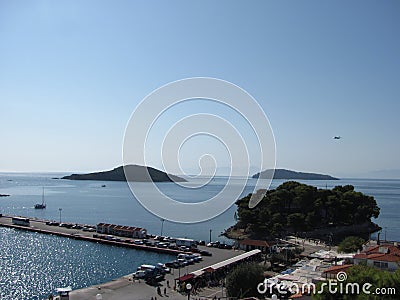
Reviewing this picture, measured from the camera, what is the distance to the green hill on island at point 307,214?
21.8 metres

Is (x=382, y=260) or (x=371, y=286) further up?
(x=371, y=286)

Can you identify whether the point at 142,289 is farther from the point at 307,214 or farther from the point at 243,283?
the point at 307,214

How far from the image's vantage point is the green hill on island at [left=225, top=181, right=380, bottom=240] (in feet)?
71.6

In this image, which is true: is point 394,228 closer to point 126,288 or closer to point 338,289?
point 126,288

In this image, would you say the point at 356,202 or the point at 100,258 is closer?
the point at 100,258

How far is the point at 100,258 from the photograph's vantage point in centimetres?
1734

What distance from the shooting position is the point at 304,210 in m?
24.0

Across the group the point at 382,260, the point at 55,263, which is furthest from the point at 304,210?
the point at 55,263

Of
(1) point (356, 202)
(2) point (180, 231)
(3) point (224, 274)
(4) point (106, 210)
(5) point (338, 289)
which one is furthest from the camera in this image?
(4) point (106, 210)

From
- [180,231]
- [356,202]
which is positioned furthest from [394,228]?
[180,231]

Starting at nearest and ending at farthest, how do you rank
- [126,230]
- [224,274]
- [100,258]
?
[224,274] → [100,258] → [126,230]

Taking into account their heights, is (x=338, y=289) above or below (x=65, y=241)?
Result: above

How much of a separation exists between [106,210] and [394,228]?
2615 centimetres

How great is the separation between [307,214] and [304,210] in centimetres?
144
